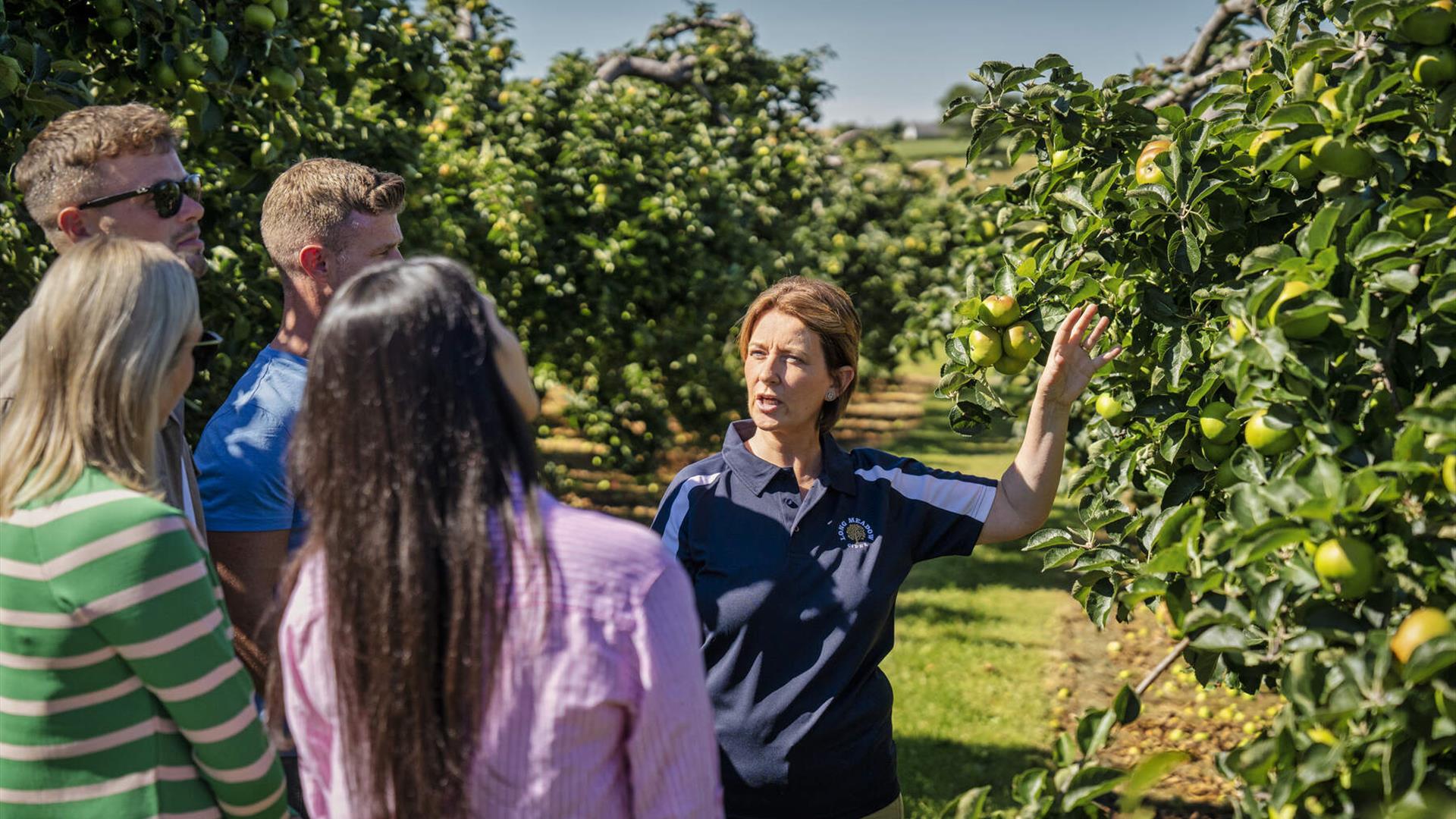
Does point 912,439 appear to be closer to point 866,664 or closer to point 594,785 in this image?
point 866,664

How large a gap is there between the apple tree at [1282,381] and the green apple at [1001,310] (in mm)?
29

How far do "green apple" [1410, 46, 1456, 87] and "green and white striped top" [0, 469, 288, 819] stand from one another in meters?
1.57

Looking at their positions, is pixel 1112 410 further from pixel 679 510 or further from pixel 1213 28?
pixel 1213 28

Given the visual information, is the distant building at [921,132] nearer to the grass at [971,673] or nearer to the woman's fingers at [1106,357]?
the grass at [971,673]

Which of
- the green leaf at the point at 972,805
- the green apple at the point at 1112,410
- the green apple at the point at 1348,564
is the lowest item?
the green leaf at the point at 972,805

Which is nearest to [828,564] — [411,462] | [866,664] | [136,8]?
[866,664]

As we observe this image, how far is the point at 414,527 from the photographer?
1124mm

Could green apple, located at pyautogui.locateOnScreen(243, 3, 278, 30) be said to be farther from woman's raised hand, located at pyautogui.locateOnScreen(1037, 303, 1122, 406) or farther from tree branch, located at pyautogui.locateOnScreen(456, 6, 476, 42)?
tree branch, located at pyautogui.locateOnScreen(456, 6, 476, 42)

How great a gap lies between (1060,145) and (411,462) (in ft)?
4.81

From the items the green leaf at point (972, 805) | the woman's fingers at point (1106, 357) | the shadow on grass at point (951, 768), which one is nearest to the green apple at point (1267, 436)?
the woman's fingers at point (1106, 357)

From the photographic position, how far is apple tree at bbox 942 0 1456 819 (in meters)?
1.25

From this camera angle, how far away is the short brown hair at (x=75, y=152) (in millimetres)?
1890

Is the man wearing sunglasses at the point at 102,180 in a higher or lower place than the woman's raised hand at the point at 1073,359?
higher

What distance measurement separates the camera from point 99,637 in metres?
1.31
